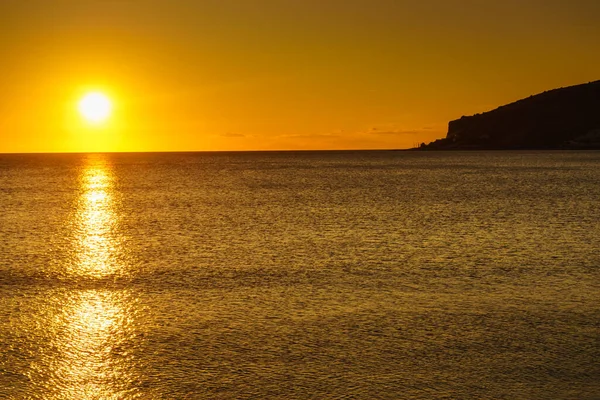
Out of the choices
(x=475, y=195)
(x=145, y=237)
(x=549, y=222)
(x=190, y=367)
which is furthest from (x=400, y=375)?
(x=475, y=195)

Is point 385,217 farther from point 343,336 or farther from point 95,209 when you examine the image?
point 343,336

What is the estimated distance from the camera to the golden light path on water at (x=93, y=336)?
14.7 metres

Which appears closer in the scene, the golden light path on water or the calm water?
the golden light path on water

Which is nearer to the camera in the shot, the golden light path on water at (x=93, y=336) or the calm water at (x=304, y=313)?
the golden light path on water at (x=93, y=336)

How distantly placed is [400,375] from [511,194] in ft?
210

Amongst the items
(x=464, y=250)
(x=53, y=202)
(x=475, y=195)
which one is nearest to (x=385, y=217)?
(x=464, y=250)

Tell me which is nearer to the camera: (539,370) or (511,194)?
(539,370)

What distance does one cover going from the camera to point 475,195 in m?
74.9

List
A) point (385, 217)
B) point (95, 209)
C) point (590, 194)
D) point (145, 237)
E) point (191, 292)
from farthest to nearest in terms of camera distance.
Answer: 1. point (590, 194)
2. point (95, 209)
3. point (385, 217)
4. point (145, 237)
5. point (191, 292)

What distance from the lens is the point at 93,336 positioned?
18.4m

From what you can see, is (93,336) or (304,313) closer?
(93,336)

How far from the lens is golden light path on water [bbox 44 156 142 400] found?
14.7 metres

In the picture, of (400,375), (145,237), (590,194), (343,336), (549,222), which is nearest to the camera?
(400,375)

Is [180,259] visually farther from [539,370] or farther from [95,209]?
[95,209]
